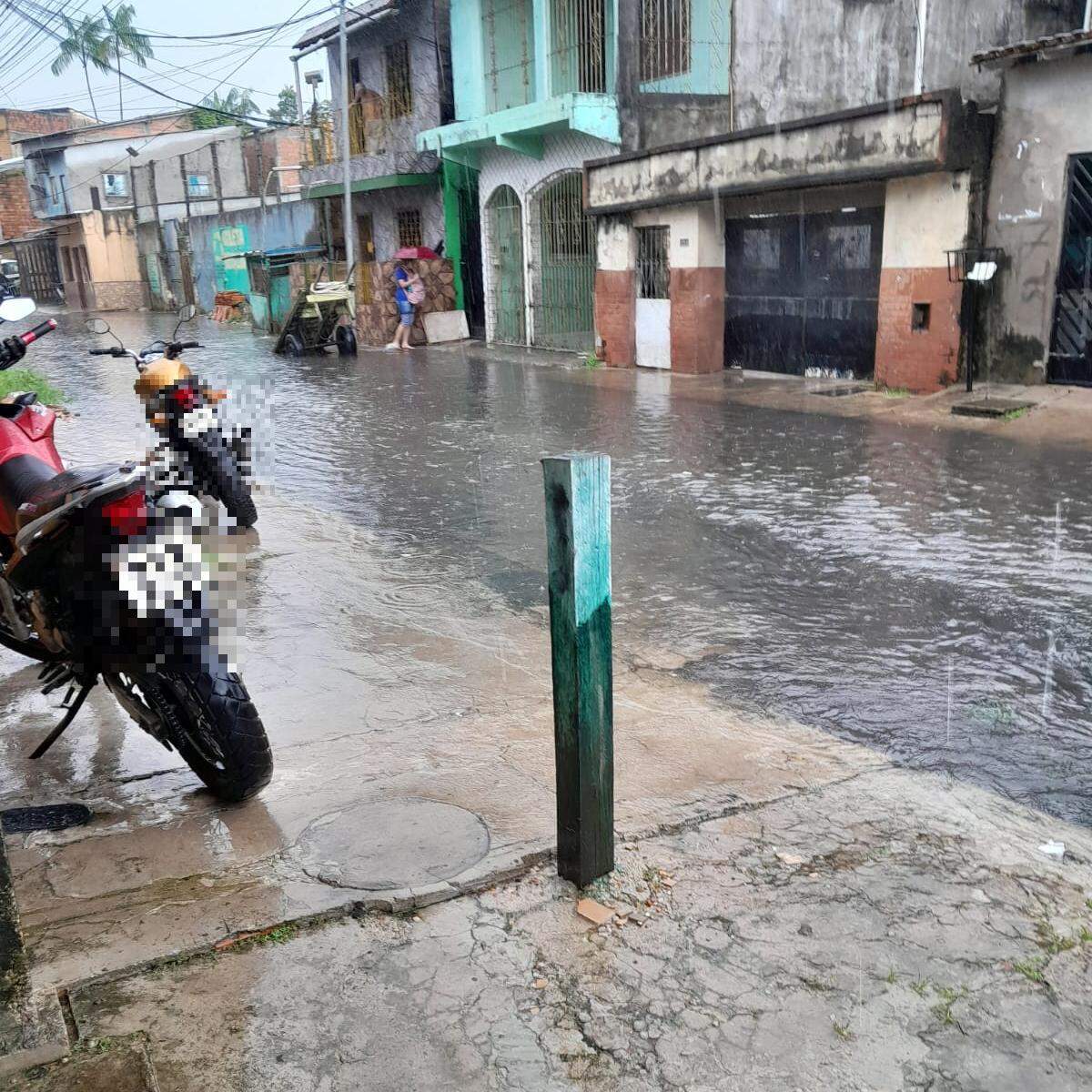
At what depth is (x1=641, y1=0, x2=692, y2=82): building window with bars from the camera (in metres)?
17.7

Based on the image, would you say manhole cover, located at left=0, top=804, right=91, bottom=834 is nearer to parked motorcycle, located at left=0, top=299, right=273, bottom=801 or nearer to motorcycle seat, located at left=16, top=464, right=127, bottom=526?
parked motorcycle, located at left=0, top=299, right=273, bottom=801

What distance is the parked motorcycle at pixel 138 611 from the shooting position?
307cm

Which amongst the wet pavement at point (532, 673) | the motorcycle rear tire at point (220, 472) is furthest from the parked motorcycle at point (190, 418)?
the wet pavement at point (532, 673)

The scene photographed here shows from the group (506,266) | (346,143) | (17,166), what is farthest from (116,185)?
(506,266)

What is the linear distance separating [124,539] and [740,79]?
54.4ft

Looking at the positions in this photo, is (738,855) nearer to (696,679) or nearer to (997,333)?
(696,679)

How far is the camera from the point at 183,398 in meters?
5.99

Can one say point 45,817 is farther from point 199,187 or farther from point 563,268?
point 199,187

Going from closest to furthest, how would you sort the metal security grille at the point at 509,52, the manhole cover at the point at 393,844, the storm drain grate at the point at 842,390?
the manhole cover at the point at 393,844 → the storm drain grate at the point at 842,390 → the metal security grille at the point at 509,52

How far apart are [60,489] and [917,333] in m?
11.2

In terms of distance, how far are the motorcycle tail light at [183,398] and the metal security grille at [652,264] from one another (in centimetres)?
1076

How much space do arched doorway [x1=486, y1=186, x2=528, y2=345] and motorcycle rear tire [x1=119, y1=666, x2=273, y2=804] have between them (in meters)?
18.3

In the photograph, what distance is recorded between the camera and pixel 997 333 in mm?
12078

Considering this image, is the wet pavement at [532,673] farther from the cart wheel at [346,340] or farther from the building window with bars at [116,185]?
the building window with bars at [116,185]
